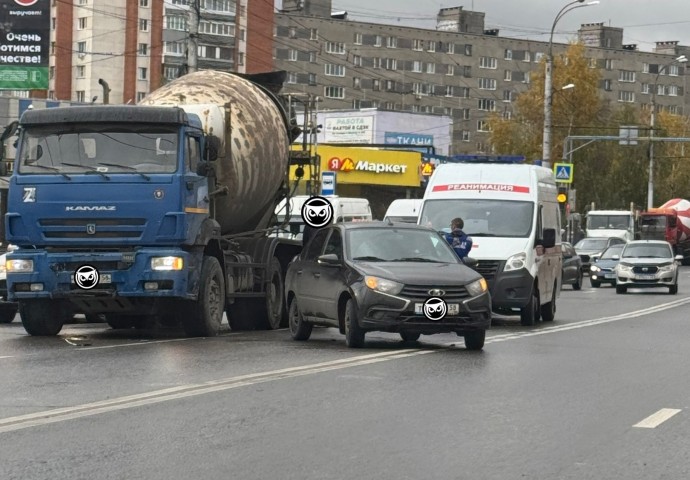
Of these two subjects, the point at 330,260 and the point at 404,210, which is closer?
the point at 330,260

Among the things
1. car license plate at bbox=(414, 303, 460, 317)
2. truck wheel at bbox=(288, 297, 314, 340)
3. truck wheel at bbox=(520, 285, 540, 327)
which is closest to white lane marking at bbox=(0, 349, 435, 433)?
car license plate at bbox=(414, 303, 460, 317)

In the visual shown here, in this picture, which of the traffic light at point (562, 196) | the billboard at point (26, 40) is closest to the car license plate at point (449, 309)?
the billboard at point (26, 40)

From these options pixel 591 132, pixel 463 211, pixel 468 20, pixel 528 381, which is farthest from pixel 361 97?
pixel 528 381

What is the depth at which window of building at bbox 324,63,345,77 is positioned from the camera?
447 feet

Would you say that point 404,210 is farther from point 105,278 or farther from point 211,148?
point 105,278

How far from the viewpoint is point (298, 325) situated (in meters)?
19.2

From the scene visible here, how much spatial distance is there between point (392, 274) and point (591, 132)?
79267mm

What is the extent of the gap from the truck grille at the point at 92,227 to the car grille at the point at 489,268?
22.3 ft

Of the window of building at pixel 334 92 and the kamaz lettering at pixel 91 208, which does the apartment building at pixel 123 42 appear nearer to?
the window of building at pixel 334 92

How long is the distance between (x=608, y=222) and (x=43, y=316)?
57.3 meters

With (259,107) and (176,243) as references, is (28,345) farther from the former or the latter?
(259,107)

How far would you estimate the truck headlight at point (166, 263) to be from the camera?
61.0 ft

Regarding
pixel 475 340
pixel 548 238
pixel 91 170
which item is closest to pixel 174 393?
pixel 475 340

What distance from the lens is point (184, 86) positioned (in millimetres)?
21188
